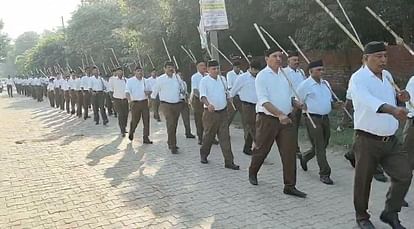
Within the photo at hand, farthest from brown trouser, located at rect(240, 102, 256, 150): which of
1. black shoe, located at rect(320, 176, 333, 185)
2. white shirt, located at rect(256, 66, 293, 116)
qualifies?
white shirt, located at rect(256, 66, 293, 116)

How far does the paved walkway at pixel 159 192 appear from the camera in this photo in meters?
5.26

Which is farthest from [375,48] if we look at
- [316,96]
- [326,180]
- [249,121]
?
[249,121]

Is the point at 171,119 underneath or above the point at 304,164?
above

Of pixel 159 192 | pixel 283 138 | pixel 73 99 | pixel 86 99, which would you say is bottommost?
pixel 159 192

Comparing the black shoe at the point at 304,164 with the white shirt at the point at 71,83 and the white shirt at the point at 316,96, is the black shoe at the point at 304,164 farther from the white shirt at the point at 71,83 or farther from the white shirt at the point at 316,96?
the white shirt at the point at 71,83

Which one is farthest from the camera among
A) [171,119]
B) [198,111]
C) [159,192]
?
[198,111]

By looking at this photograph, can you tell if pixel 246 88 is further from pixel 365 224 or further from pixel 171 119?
pixel 365 224

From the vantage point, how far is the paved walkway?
5.26m

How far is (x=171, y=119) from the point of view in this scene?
9383 mm

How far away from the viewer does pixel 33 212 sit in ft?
19.3

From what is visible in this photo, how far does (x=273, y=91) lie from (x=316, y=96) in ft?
3.28

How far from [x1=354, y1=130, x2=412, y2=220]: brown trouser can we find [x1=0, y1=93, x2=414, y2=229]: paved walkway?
333mm

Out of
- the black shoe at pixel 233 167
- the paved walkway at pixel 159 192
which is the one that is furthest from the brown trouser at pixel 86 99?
the black shoe at pixel 233 167

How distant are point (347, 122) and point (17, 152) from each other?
742cm
